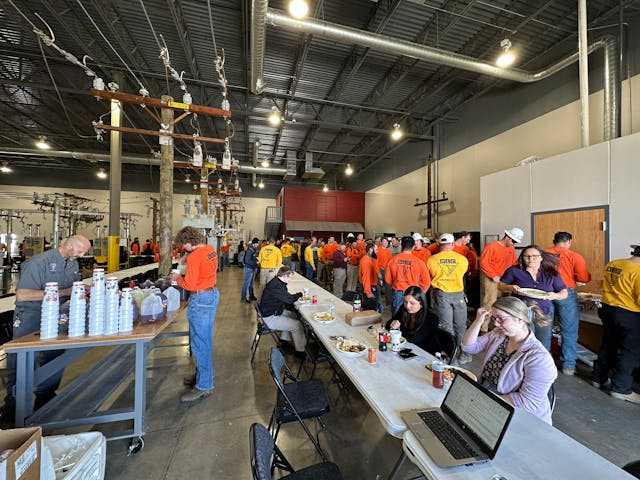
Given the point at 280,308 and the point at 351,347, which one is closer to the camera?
the point at 351,347

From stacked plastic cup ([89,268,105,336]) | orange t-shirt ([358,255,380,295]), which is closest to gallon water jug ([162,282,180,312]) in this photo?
stacked plastic cup ([89,268,105,336])

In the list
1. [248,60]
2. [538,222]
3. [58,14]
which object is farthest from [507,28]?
[58,14]

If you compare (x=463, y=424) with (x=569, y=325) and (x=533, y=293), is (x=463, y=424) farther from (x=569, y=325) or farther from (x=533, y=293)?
(x=569, y=325)

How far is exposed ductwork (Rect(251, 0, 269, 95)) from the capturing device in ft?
12.2

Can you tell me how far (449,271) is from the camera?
11.5 feet

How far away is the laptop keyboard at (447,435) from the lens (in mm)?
1078

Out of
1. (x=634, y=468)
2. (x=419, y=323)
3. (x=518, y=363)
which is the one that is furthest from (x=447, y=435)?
(x=419, y=323)

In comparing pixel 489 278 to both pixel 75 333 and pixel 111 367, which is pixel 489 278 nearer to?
pixel 75 333

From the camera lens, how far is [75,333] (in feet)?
6.72

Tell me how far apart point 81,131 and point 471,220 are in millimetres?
15043

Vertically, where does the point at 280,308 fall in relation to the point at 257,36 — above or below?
below

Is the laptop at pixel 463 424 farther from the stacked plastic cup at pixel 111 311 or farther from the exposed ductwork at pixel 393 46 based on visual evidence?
the exposed ductwork at pixel 393 46

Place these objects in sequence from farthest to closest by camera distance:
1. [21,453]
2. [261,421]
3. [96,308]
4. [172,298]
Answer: [172,298]
[261,421]
[96,308]
[21,453]

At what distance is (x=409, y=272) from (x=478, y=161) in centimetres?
551
